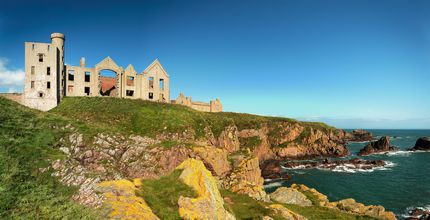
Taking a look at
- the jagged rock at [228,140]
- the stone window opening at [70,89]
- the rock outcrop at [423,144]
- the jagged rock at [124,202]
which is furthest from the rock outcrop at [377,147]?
the jagged rock at [124,202]

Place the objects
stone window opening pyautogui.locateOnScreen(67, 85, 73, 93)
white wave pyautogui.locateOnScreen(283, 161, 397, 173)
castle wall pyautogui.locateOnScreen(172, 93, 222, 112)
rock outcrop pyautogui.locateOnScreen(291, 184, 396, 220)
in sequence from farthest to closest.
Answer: castle wall pyautogui.locateOnScreen(172, 93, 222, 112), white wave pyautogui.locateOnScreen(283, 161, 397, 173), stone window opening pyautogui.locateOnScreen(67, 85, 73, 93), rock outcrop pyautogui.locateOnScreen(291, 184, 396, 220)

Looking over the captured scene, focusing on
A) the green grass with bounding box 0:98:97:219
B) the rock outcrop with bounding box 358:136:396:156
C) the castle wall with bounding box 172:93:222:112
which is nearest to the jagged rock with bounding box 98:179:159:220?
the green grass with bounding box 0:98:97:219

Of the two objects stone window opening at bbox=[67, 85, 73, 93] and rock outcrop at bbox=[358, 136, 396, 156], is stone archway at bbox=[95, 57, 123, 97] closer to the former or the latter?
stone window opening at bbox=[67, 85, 73, 93]

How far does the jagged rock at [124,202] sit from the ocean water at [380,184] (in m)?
41.6

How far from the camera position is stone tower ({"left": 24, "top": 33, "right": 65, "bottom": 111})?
47.2 m

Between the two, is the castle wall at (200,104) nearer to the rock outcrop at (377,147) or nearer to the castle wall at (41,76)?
the castle wall at (41,76)

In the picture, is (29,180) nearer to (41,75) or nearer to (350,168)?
(41,75)

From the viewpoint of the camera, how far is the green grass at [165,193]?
13070mm

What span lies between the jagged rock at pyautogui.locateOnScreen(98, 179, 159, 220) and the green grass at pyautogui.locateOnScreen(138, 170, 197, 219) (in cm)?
52

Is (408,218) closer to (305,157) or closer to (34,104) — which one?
(305,157)

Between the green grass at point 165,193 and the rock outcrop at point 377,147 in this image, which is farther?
the rock outcrop at point 377,147

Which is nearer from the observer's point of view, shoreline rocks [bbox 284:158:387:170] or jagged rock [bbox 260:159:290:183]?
jagged rock [bbox 260:159:290:183]

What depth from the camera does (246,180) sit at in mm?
37719

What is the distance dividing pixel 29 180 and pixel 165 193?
31.9ft
